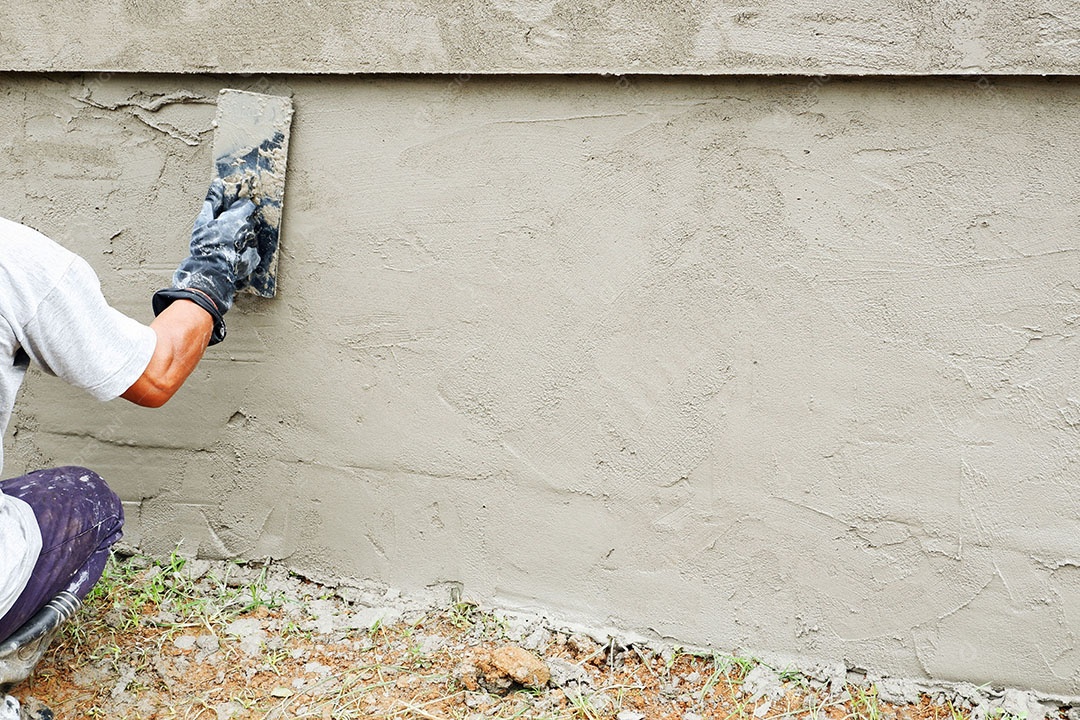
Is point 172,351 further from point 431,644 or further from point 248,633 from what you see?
A: point 431,644

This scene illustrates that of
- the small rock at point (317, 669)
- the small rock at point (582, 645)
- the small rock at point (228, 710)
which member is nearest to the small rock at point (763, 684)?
the small rock at point (582, 645)

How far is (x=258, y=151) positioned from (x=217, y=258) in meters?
0.29

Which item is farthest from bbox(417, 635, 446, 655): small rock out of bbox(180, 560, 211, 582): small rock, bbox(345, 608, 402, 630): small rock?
bbox(180, 560, 211, 582): small rock

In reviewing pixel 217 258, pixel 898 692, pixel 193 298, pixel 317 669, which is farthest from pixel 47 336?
pixel 898 692

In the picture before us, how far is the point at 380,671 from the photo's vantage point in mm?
2092

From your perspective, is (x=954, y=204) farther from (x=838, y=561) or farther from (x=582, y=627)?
(x=582, y=627)

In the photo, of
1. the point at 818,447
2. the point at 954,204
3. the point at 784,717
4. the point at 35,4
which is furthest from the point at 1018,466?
the point at 35,4

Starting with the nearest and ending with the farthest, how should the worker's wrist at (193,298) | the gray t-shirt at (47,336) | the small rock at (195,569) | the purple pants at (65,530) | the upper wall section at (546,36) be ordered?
the gray t-shirt at (47,336) < the upper wall section at (546,36) < the purple pants at (65,530) < the worker's wrist at (193,298) < the small rock at (195,569)

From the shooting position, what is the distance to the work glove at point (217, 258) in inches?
78.8

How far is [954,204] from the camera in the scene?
6.07 ft

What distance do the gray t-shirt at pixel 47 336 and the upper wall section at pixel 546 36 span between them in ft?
2.45

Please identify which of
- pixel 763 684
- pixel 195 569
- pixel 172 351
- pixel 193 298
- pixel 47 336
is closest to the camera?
pixel 47 336

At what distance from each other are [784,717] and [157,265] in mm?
1858

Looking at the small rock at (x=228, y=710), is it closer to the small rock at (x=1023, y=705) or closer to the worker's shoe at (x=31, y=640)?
the worker's shoe at (x=31, y=640)
